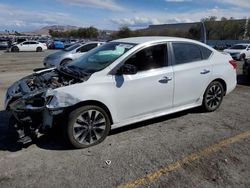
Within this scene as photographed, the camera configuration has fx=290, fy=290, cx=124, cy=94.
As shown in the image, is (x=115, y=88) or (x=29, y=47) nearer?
(x=115, y=88)

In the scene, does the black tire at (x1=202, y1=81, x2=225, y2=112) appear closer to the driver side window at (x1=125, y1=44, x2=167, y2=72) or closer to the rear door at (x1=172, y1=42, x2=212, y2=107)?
the rear door at (x1=172, y1=42, x2=212, y2=107)

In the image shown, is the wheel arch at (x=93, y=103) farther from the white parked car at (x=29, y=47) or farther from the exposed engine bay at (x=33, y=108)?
the white parked car at (x=29, y=47)

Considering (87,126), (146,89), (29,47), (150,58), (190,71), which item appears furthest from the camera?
(29,47)

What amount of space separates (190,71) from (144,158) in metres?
2.21

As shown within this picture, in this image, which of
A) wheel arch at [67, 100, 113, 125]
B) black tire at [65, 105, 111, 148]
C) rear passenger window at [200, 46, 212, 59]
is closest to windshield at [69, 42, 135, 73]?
wheel arch at [67, 100, 113, 125]

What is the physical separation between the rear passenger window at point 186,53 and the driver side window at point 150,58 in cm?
28

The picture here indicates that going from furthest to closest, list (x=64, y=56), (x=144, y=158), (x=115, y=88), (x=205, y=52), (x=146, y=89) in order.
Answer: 1. (x=64, y=56)
2. (x=205, y=52)
3. (x=146, y=89)
4. (x=115, y=88)
5. (x=144, y=158)

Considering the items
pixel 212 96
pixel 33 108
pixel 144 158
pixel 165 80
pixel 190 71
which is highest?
pixel 190 71

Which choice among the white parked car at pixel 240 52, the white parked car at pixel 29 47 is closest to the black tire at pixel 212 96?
the white parked car at pixel 240 52

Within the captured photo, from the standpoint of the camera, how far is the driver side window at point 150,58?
492 centimetres

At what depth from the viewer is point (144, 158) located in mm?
4074

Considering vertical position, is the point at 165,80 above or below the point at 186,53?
below

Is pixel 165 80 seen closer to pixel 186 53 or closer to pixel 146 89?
pixel 146 89

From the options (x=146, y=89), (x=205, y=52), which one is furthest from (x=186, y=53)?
(x=146, y=89)
